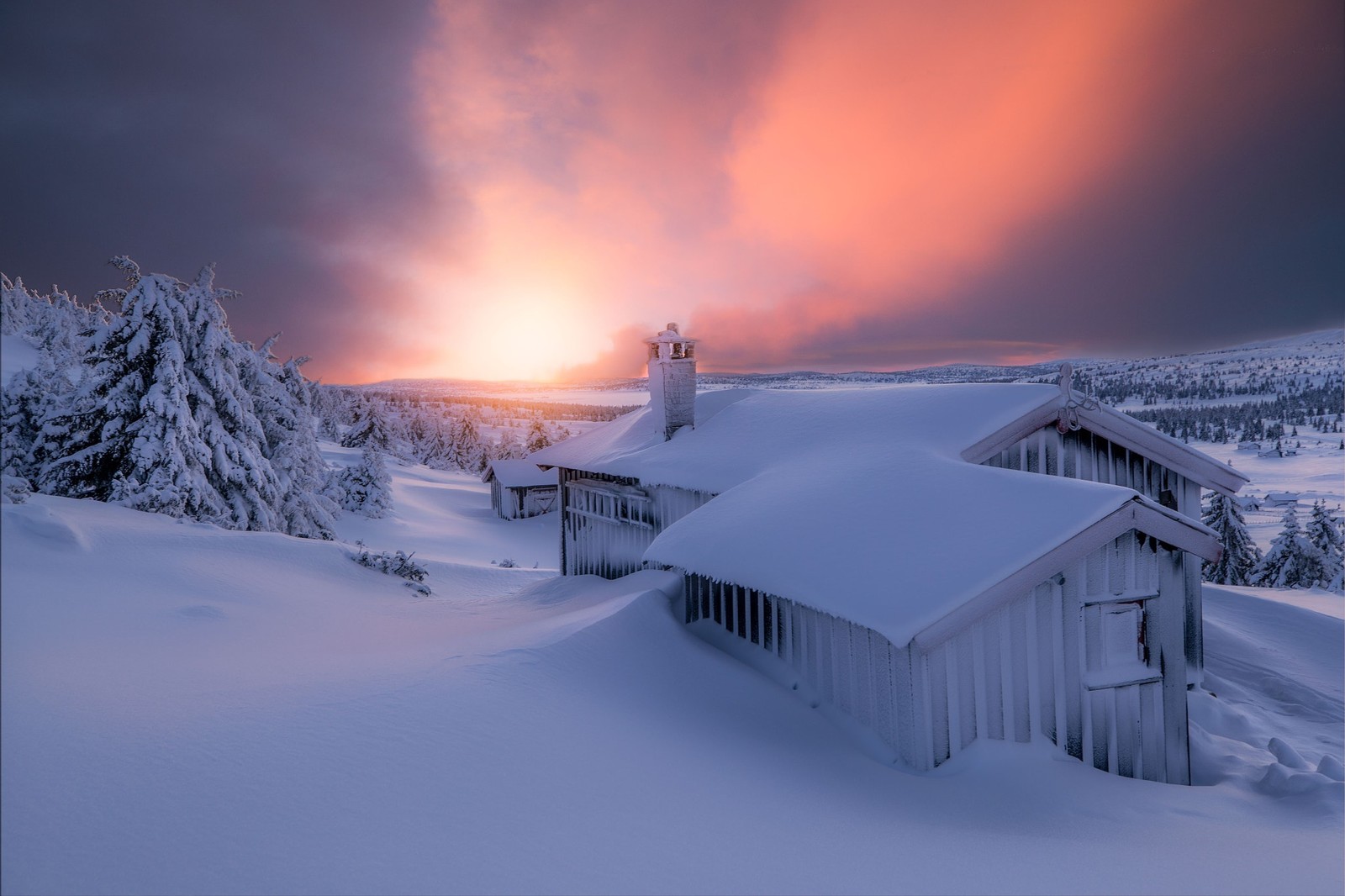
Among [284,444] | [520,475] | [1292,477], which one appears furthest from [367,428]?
[1292,477]

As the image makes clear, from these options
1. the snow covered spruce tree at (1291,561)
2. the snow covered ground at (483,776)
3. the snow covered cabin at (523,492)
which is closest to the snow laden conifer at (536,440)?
the snow covered cabin at (523,492)

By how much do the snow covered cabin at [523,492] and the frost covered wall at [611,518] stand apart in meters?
25.2

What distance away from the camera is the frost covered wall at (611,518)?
13211mm

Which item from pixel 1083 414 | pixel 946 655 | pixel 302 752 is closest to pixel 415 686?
pixel 302 752

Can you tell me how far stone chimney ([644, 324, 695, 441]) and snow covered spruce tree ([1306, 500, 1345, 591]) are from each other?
108 ft

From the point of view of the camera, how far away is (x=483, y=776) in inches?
167

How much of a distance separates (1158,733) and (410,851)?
7962mm

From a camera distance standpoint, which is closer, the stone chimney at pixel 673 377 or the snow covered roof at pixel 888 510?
the snow covered roof at pixel 888 510

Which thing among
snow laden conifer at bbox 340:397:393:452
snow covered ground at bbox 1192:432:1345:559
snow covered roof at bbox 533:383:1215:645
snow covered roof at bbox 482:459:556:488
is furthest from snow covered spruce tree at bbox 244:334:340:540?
snow covered ground at bbox 1192:432:1345:559

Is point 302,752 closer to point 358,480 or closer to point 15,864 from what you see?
point 15,864

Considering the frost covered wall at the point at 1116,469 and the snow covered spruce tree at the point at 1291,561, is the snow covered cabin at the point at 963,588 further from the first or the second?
the snow covered spruce tree at the point at 1291,561

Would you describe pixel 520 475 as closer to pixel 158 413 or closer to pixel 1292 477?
pixel 158 413

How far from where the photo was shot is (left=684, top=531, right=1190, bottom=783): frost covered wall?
256 inches

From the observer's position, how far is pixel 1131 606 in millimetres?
7422
